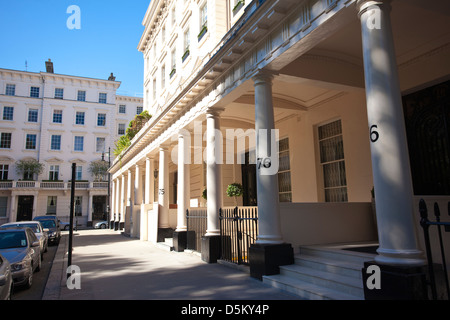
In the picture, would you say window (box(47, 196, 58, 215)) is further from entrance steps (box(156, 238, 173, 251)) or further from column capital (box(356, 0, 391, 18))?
column capital (box(356, 0, 391, 18))

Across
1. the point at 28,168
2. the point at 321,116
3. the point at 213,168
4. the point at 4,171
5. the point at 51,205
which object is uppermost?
the point at 28,168

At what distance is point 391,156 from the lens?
4406mm

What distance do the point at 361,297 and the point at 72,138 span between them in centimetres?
4739

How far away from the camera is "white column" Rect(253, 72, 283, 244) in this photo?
7.25 m

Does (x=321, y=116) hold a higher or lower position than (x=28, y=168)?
lower

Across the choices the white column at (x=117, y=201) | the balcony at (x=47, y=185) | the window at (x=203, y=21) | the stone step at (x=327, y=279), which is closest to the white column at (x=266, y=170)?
the stone step at (x=327, y=279)

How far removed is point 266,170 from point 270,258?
1934 millimetres

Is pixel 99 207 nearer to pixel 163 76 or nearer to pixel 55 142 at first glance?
pixel 55 142

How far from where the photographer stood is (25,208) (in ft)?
136

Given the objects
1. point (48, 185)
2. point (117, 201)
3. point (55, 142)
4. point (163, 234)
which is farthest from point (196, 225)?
point (55, 142)

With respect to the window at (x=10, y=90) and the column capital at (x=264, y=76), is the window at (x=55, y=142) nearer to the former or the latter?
the window at (x=10, y=90)

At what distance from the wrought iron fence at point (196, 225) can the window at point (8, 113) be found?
139ft

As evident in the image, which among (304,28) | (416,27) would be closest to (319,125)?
(416,27)
